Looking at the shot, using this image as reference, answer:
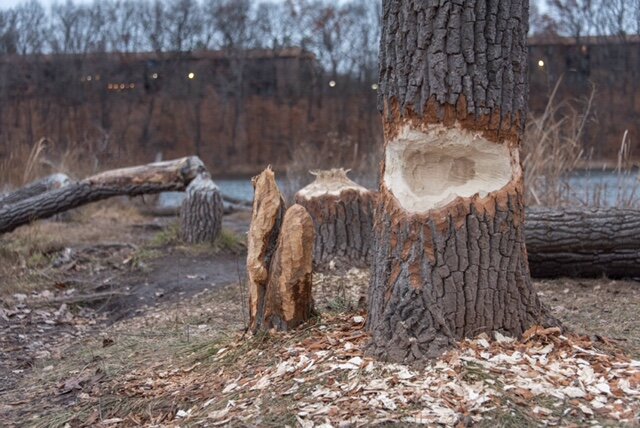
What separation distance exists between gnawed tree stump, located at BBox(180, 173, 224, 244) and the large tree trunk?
17.5ft

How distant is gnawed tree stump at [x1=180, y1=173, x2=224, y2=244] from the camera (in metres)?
8.38

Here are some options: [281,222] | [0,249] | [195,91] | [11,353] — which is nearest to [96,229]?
[0,249]

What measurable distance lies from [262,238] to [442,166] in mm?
991

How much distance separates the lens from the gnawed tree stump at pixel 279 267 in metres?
3.59

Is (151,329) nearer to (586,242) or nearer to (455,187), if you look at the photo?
(455,187)

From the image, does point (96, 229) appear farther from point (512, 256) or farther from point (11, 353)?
point (512, 256)

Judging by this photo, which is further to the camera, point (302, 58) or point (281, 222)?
point (302, 58)

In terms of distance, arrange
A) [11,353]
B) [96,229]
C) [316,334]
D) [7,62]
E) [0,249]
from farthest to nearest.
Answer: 1. [7,62]
2. [96,229]
3. [0,249]
4. [11,353]
5. [316,334]

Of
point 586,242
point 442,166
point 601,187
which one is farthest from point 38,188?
point 442,166

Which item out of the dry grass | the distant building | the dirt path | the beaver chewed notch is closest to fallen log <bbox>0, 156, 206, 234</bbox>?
the dirt path

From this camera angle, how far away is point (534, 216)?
591 cm

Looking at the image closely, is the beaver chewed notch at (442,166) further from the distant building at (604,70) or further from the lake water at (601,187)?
the distant building at (604,70)

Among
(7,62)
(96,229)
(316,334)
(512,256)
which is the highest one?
(7,62)

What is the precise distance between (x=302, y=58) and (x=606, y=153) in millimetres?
9677
